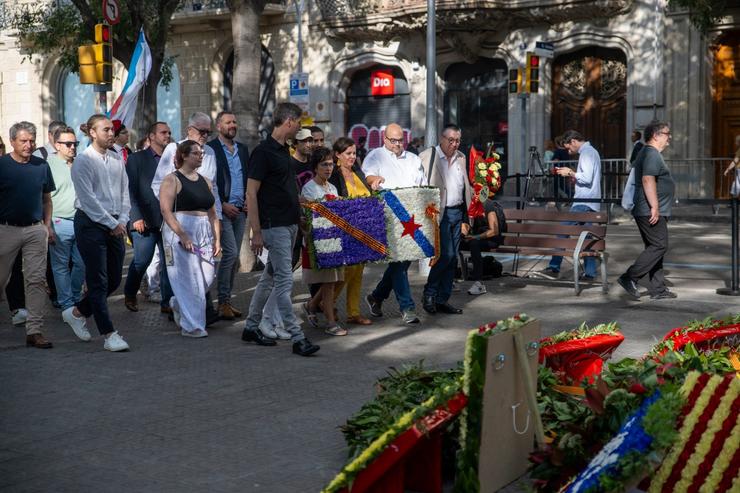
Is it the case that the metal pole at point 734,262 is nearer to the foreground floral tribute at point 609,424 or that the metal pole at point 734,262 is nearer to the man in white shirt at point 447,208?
the man in white shirt at point 447,208

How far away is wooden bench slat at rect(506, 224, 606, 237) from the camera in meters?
11.9

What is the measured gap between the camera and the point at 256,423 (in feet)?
20.6

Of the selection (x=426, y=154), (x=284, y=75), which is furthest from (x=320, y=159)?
(x=284, y=75)

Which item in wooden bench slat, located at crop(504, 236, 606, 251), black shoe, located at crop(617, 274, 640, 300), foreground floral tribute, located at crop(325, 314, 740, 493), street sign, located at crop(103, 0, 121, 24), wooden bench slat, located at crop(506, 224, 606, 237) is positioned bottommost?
black shoe, located at crop(617, 274, 640, 300)

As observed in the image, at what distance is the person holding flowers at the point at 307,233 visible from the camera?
9352 millimetres

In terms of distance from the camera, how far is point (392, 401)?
5.43m

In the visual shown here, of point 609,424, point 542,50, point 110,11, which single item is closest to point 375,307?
point 609,424

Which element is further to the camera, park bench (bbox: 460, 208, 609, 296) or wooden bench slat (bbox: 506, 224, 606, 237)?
wooden bench slat (bbox: 506, 224, 606, 237)

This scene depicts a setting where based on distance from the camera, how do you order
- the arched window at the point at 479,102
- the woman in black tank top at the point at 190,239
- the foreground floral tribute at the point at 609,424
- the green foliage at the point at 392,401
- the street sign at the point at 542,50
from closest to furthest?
the foreground floral tribute at the point at 609,424, the green foliage at the point at 392,401, the woman in black tank top at the point at 190,239, the street sign at the point at 542,50, the arched window at the point at 479,102

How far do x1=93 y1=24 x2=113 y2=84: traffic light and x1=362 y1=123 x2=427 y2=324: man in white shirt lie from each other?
673 centimetres

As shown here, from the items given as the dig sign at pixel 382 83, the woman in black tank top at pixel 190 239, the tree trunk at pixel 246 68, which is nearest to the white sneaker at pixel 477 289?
the woman in black tank top at pixel 190 239

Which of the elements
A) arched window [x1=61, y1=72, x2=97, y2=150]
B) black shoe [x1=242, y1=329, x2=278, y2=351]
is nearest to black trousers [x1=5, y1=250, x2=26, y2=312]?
black shoe [x1=242, y1=329, x2=278, y2=351]

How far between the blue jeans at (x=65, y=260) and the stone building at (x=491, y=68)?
55.6 feet

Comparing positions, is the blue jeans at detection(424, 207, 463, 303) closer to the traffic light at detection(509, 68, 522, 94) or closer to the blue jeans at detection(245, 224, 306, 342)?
the blue jeans at detection(245, 224, 306, 342)
